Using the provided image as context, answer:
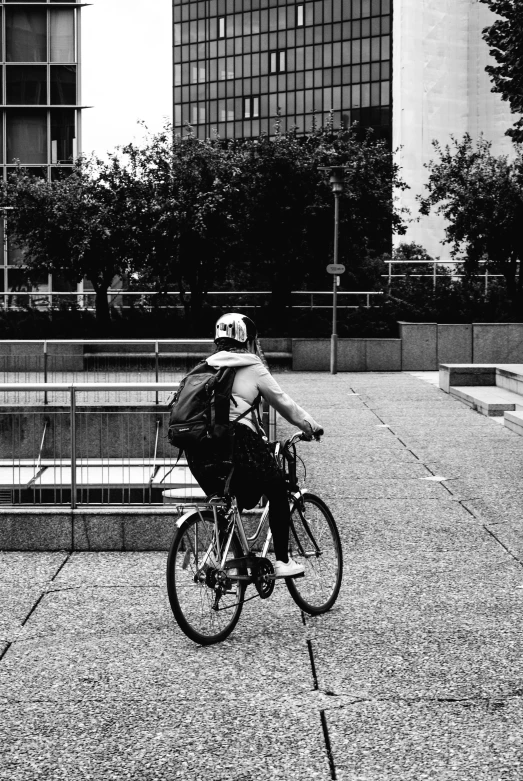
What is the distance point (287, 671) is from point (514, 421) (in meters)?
11.0

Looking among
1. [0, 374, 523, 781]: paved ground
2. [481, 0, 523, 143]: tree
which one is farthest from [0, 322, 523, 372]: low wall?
[0, 374, 523, 781]: paved ground

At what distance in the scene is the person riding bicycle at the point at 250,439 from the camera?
5.78m

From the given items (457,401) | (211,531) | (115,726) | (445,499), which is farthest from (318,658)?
(457,401)

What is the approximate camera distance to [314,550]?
6.46 m

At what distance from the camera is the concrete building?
97.8m

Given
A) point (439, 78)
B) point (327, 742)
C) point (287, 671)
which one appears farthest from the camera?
point (439, 78)

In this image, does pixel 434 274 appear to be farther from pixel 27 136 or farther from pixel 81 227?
pixel 27 136

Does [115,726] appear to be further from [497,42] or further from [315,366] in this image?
[315,366]

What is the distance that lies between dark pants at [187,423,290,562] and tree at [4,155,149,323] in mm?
26651

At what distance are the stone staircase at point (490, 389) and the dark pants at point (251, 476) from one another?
9875mm

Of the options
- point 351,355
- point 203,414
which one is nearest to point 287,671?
point 203,414

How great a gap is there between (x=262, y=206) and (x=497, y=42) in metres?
14.3

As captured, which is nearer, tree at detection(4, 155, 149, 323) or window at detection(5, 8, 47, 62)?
tree at detection(4, 155, 149, 323)

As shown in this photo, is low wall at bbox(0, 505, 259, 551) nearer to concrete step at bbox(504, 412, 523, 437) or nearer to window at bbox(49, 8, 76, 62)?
concrete step at bbox(504, 412, 523, 437)
